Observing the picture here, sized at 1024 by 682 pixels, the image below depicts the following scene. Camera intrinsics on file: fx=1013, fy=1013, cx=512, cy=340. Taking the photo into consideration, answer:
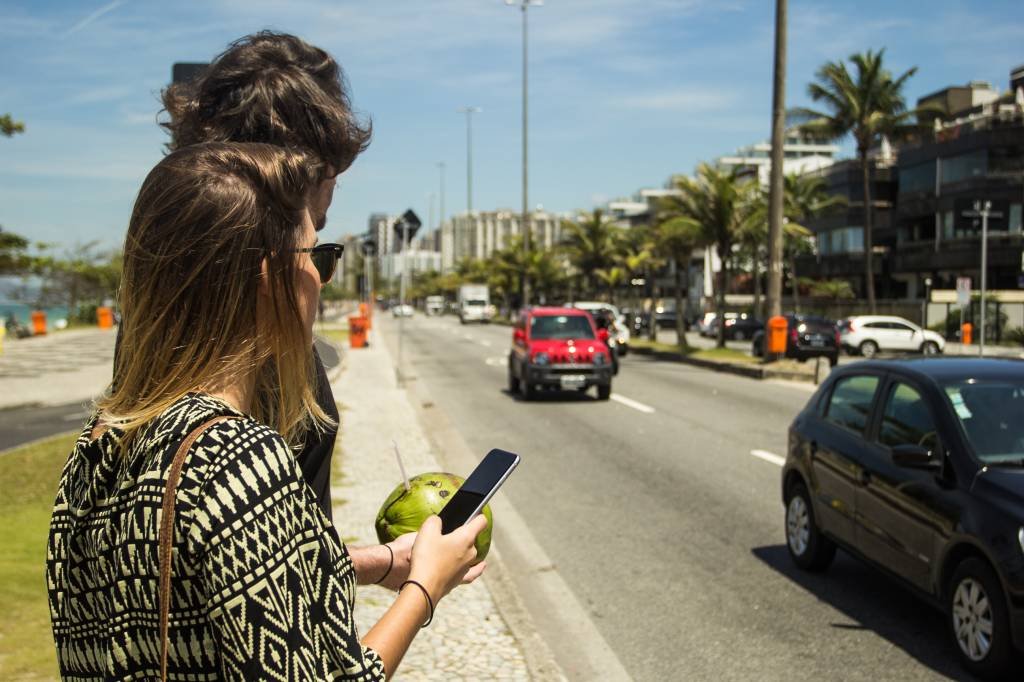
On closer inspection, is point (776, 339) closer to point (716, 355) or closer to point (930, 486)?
point (716, 355)

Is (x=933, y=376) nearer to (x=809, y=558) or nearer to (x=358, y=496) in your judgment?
(x=809, y=558)

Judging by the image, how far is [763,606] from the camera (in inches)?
252

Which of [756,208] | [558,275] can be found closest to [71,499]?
[756,208]

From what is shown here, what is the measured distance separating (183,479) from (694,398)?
61.5ft

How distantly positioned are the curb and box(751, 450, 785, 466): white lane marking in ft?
37.7

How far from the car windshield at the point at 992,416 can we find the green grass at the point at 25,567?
15.8ft

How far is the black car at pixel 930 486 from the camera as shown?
492 centimetres

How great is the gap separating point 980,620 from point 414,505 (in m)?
3.83

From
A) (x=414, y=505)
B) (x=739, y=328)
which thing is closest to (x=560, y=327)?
(x=414, y=505)

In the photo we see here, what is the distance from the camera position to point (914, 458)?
5.52 metres

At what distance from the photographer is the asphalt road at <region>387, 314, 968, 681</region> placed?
550 centimetres

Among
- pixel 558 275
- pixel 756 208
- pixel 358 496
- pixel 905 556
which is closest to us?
pixel 905 556

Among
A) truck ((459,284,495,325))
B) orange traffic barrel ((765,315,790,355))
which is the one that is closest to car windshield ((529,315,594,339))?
orange traffic barrel ((765,315,790,355))

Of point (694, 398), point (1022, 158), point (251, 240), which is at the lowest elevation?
point (694, 398)
